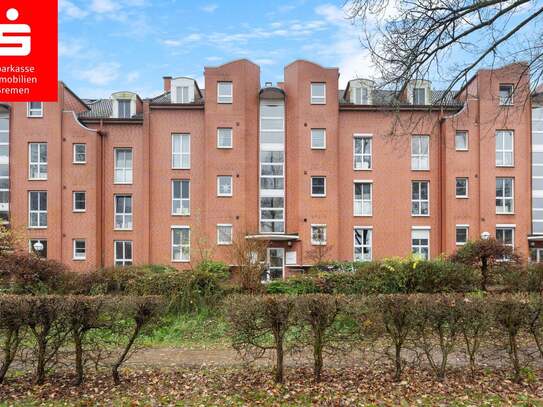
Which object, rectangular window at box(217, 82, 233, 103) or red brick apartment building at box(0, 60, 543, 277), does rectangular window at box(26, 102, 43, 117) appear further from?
rectangular window at box(217, 82, 233, 103)

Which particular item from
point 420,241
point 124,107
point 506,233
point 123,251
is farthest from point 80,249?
point 506,233

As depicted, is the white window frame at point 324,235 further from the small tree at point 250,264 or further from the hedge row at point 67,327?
the hedge row at point 67,327

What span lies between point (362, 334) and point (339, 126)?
23292 millimetres

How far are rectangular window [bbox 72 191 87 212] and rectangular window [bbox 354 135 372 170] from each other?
17.1m

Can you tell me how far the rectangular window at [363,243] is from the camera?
94.8ft

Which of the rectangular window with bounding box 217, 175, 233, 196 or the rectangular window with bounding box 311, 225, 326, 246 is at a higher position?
the rectangular window with bounding box 217, 175, 233, 196

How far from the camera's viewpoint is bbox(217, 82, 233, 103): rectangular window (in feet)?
94.7

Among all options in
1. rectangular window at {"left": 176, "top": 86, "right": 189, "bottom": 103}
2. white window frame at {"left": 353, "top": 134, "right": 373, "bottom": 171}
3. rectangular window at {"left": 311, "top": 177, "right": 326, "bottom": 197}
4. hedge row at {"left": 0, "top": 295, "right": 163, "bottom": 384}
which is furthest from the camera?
rectangular window at {"left": 176, "top": 86, "right": 189, "bottom": 103}

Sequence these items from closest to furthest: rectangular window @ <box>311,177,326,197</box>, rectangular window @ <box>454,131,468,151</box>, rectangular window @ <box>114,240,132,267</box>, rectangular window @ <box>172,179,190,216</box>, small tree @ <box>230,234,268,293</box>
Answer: small tree @ <box>230,234,268,293</box>, rectangular window @ <box>311,177,326,197</box>, rectangular window @ <box>454,131,468,151</box>, rectangular window @ <box>114,240,132,267</box>, rectangular window @ <box>172,179,190,216</box>

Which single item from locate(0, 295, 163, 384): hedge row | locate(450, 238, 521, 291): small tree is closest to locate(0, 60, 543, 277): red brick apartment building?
locate(450, 238, 521, 291): small tree

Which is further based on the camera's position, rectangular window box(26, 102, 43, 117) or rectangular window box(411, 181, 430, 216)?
rectangular window box(411, 181, 430, 216)

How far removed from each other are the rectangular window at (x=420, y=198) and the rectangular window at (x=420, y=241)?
114 cm

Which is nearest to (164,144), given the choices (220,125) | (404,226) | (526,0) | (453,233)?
(220,125)

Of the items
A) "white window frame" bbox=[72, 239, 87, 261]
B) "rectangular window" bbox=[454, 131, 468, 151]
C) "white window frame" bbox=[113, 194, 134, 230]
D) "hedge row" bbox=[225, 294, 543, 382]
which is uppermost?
"rectangular window" bbox=[454, 131, 468, 151]
